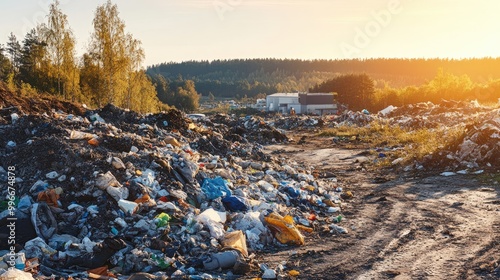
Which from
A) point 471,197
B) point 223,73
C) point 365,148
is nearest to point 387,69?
point 223,73

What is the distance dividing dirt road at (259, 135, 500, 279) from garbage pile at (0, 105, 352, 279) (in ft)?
1.26

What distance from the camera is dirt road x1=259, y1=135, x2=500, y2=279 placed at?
4953mm

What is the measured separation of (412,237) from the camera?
608cm

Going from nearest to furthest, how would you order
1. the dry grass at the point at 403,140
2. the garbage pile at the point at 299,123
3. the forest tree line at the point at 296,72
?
the dry grass at the point at 403,140, the garbage pile at the point at 299,123, the forest tree line at the point at 296,72

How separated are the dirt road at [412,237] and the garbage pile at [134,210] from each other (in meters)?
0.38

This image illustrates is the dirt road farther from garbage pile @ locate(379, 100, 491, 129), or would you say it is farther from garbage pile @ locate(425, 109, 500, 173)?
garbage pile @ locate(379, 100, 491, 129)

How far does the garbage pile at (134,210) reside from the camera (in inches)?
192

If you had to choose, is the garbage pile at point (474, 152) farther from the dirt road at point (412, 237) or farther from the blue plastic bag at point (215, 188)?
the blue plastic bag at point (215, 188)

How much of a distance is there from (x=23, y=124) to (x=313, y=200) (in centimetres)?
627

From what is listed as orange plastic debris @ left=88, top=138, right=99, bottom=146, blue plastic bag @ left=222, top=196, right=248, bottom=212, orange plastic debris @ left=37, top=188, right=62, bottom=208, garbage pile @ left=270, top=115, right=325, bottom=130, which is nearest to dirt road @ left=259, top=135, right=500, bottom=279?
blue plastic bag @ left=222, top=196, right=248, bottom=212

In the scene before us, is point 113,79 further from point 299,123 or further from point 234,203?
point 234,203

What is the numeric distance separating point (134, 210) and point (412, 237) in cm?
400

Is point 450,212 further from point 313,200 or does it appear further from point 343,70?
point 343,70

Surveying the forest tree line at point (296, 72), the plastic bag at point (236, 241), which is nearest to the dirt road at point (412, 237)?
the plastic bag at point (236, 241)
